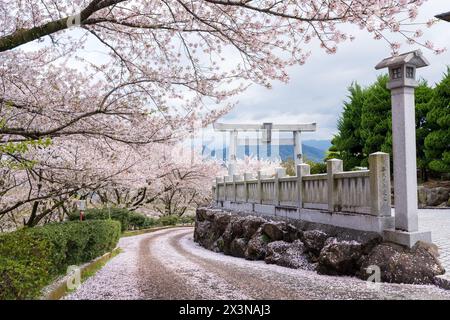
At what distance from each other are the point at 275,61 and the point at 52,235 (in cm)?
556

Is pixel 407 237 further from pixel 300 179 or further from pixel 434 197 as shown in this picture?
pixel 434 197

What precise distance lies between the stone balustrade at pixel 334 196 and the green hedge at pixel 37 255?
20.4 feet

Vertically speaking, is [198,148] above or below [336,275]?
above

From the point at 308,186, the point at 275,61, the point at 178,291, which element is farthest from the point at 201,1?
the point at 308,186

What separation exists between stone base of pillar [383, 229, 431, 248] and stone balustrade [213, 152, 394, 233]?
29cm

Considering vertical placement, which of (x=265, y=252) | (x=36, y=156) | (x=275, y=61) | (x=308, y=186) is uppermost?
(x=275, y=61)

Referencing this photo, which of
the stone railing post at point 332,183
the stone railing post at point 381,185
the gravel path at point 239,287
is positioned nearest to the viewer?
the gravel path at point 239,287

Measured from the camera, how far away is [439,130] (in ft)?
80.9

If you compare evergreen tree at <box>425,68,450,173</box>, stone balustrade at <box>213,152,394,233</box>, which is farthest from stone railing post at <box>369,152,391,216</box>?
evergreen tree at <box>425,68,450,173</box>

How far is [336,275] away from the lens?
29.3ft

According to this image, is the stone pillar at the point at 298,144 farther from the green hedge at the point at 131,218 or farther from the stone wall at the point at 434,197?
the green hedge at the point at 131,218

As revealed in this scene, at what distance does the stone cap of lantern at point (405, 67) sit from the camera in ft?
27.1

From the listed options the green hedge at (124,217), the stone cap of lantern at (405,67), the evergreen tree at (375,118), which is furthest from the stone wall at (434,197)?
the green hedge at (124,217)

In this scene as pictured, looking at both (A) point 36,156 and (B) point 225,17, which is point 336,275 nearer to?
(B) point 225,17
